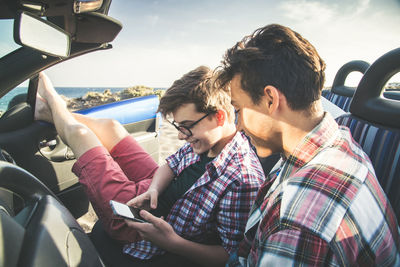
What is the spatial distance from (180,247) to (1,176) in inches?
40.0

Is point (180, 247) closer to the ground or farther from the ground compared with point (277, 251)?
closer to the ground

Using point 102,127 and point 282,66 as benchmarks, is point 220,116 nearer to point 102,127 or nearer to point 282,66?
point 282,66

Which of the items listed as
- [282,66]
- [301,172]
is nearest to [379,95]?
[282,66]

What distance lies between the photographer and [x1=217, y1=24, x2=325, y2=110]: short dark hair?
1.08m

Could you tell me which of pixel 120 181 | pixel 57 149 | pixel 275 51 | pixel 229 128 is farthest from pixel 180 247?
pixel 57 149

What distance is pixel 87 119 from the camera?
8.17ft

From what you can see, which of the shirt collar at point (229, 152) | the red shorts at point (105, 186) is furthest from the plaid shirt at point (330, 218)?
the red shorts at point (105, 186)

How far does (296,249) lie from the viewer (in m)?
0.71

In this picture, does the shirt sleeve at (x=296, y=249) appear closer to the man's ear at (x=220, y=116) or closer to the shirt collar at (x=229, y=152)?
the shirt collar at (x=229, y=152)

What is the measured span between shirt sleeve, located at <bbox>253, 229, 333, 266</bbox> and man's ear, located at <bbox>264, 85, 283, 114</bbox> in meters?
0.59

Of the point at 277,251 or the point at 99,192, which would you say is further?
the point at 99,192

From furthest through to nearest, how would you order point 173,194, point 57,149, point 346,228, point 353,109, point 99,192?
point 57,149 → point 173,194 → point 99,192 → point 353,109 → point 346,228

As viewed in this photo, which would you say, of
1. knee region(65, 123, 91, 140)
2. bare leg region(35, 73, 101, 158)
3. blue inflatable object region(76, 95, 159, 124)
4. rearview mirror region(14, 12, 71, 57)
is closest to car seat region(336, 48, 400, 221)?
rearview mirror region(14, 12, 71, 57)

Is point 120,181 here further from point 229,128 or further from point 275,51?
point 275,51
